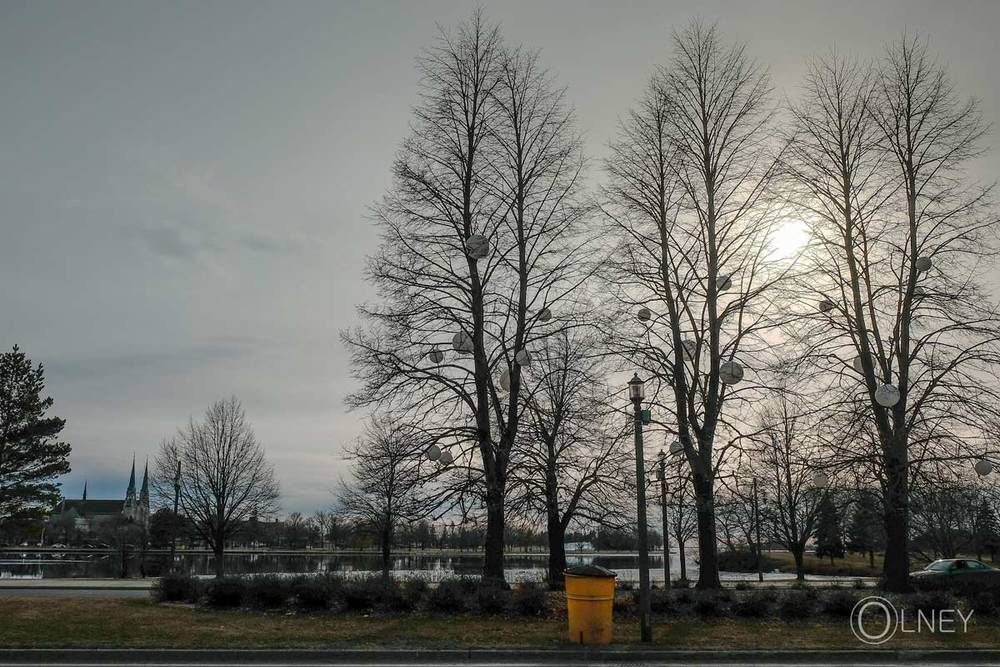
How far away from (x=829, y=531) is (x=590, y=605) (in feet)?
145

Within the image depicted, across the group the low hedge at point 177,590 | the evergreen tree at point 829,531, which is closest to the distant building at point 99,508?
the evergreen tree at point 829,531

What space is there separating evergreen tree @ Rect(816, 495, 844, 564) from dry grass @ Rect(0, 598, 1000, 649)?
86.9 ft

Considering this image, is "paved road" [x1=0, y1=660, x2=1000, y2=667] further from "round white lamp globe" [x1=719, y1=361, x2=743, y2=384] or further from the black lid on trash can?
"round white lamp globe" [x1=719, y1=361, x2=743, y2=384]

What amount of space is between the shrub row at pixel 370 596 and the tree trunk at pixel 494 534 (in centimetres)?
242

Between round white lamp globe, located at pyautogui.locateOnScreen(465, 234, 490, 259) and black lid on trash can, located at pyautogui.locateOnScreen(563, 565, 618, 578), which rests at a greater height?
round white lamp globe, located at pyautogui.locateOnScreen(465, 234, 490, 259)

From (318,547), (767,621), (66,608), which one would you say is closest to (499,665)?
(767,621)

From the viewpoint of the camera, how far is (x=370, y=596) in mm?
15148

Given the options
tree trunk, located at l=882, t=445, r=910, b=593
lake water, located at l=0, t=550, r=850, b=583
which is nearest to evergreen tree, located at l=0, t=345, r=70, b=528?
lake water, located at l=0, t=550, r=850, b=583

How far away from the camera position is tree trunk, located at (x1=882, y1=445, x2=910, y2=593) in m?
18.6

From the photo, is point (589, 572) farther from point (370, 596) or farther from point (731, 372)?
point (731, 372)

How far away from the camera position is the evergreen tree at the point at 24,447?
41344 mm

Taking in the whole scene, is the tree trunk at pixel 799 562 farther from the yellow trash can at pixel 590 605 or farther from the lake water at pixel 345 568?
the yellow trash can at pixel 590 605

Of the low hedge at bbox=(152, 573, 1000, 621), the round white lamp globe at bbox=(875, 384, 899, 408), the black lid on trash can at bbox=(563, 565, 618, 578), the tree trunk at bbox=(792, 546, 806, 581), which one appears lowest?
the tree trunk at bbox=(792, 546, 806, 581)

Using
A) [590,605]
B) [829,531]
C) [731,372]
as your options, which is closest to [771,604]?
[590,605]
